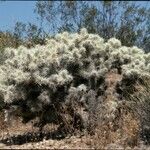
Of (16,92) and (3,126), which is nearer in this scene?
(16,92)

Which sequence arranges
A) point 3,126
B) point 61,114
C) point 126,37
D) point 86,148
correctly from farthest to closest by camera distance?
point 126,37
point 3,126
point 61,114
point 86,148

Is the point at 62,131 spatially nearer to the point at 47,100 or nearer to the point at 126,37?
the point at 47,100

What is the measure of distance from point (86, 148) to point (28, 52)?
2761 millimetres

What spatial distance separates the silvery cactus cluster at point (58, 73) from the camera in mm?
13047

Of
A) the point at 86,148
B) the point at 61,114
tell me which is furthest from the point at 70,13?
the point at 86,148

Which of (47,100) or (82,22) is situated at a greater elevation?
(82,22)

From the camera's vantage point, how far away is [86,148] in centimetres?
1162

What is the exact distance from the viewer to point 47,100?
12953mm

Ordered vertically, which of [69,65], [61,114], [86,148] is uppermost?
[69,65]

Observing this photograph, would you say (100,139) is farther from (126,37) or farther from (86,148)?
(126,37)

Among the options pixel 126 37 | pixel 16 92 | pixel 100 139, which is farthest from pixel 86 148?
pixel 126 37

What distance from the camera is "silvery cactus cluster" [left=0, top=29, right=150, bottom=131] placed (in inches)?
514

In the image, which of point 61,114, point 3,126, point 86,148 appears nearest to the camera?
point 86,148

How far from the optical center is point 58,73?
13.2 metres
